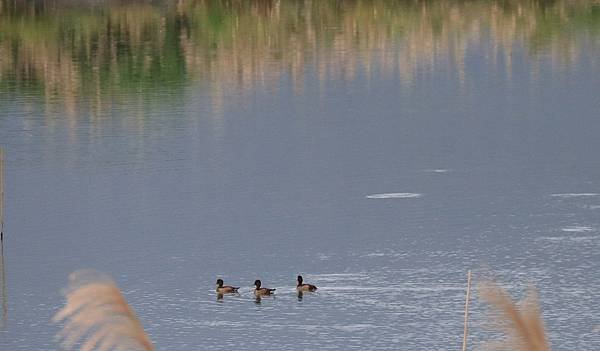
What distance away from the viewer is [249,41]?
34781 millimetres

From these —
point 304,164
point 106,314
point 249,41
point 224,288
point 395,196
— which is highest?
point 106,314

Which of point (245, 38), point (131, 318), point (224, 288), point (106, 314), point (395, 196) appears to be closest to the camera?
point (131, 318)

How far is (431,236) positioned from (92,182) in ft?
18.3

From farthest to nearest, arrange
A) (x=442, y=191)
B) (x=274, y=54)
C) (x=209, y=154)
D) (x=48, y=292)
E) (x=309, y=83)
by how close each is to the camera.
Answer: (x=274, y=54), (x=309, y=83), (x=209, y=154), (x=442, y=191), (x=48, y=292)

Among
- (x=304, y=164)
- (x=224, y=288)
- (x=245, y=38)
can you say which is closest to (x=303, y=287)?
(x=224, y=288)

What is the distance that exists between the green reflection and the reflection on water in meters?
0.04

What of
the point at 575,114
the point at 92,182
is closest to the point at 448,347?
the point at 92,182

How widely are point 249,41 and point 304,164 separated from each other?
38.7 ft

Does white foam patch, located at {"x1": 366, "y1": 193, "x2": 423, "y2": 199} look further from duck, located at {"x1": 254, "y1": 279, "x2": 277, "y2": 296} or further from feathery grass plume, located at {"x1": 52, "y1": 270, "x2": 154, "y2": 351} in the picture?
feathery grass plume, located at {"x1": 52, "y1": 270, "x2": 154, "y2": 351}

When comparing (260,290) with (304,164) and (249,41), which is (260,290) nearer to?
(304,164)

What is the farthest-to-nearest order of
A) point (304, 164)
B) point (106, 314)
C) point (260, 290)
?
1. point (304, 164)
2. point (260, 290)
3. point (106, 314)

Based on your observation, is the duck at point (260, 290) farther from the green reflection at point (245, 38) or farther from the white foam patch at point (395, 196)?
the green reflection at point (245, 38)

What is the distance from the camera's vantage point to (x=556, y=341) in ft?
47.5

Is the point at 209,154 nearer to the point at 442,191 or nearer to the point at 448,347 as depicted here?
the point at 442,191
